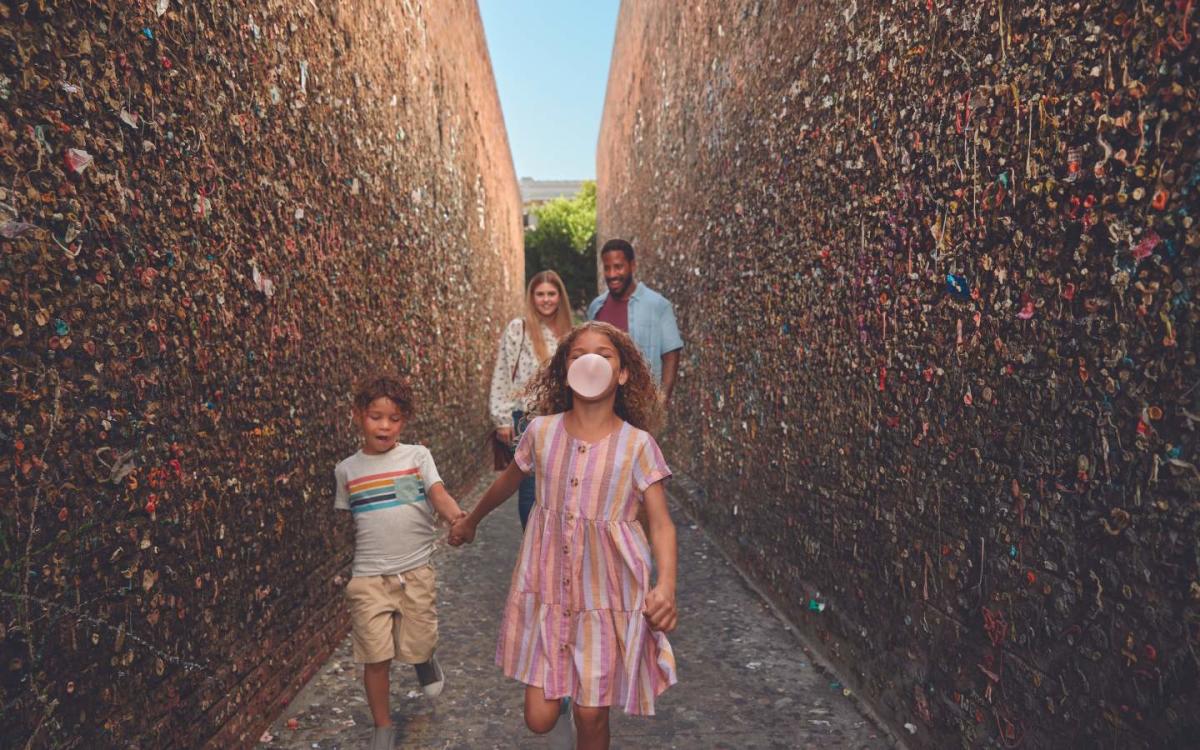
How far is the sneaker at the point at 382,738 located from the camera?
2961mm

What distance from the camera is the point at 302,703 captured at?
3.50 meters

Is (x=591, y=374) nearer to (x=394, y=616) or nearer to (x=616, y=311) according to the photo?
(x=394, y=616)

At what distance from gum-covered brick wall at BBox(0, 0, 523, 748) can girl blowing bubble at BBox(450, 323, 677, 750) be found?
105 centimetres

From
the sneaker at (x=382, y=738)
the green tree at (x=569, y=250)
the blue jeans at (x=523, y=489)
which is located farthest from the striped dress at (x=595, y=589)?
the green tree at (x=569, y=250)

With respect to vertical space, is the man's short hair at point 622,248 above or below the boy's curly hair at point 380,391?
above

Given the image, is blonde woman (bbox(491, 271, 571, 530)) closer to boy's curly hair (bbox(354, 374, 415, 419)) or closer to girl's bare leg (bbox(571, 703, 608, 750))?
boy's curly hair (bbox(354, 374, 415, 419))

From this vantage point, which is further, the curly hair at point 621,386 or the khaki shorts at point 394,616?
the khaki shorts at point 394,616

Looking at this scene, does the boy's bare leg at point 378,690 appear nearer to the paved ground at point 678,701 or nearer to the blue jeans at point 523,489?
the paved ground at point 678,701

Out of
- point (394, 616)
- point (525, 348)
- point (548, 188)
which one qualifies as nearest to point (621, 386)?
point (394, 616)

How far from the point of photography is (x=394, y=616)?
326cm

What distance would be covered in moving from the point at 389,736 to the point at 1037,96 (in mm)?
2867

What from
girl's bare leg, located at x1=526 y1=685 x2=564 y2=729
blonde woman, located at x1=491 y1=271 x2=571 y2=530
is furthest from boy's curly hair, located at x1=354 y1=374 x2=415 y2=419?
girl's bare leg, located at x1=526 y1=685 x2=564 y2=729

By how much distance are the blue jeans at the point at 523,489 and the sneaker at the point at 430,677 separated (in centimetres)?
74

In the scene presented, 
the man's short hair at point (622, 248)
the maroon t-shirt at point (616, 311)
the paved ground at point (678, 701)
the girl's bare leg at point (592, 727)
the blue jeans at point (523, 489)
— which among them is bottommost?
the paved ground at point (678, 701)
